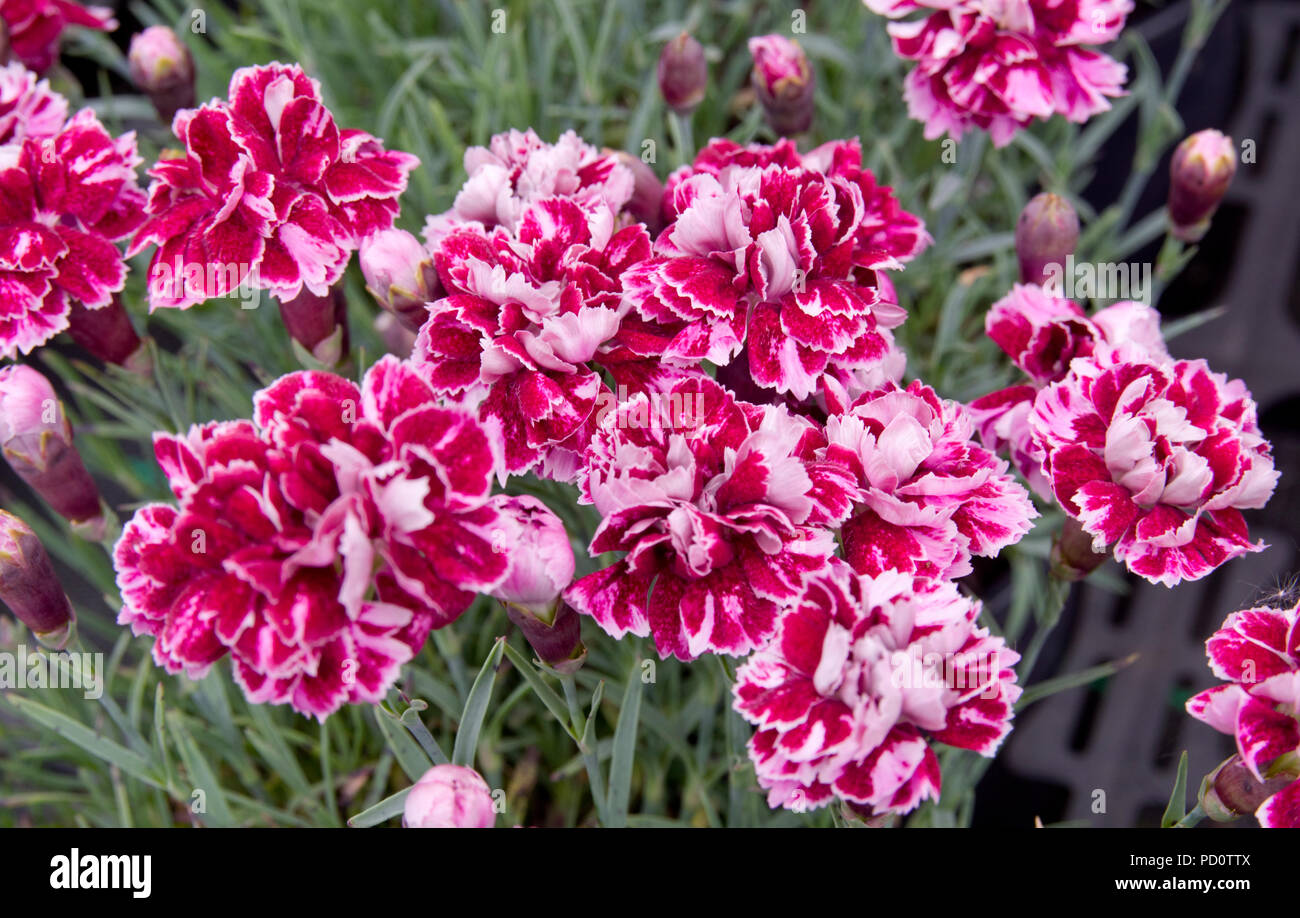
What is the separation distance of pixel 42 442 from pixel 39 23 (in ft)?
1.76

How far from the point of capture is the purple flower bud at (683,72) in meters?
1.00

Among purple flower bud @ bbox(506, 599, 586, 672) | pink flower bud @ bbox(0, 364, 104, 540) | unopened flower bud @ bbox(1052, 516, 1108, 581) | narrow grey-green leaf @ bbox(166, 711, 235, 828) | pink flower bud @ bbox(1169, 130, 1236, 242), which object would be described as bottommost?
narrow grey-green leaf @ bbox(166, 711, 235, 828)

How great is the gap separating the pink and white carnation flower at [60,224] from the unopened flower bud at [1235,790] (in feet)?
2.82

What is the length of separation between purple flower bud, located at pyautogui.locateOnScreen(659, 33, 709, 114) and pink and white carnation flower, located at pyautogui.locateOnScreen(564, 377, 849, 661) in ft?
1.64

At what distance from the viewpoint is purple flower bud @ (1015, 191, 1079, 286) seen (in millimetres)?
890

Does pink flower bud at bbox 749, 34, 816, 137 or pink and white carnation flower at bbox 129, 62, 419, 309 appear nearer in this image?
pink and white carnation flower at bbox 129, 62, 419, 309

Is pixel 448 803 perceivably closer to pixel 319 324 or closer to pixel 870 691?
pixel 870 691

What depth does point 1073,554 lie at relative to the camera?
0.79m

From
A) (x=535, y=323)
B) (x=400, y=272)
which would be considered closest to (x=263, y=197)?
(x=400, y=272)

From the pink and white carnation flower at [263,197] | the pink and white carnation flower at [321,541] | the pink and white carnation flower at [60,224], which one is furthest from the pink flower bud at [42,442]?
the pink and white carnation flower at [321,541]

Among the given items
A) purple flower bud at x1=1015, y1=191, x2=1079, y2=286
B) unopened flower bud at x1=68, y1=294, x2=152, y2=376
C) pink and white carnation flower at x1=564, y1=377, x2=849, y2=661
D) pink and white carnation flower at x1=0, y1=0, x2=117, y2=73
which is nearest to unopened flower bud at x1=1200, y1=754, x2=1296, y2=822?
pink and white carnation flower at x1=564, y1=377, x2=849, y2=661

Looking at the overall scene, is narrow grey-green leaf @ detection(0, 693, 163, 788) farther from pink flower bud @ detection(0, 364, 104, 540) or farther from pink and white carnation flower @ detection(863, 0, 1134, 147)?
pink and white carnation flower @ detection(863, 0, 1134, 147)
